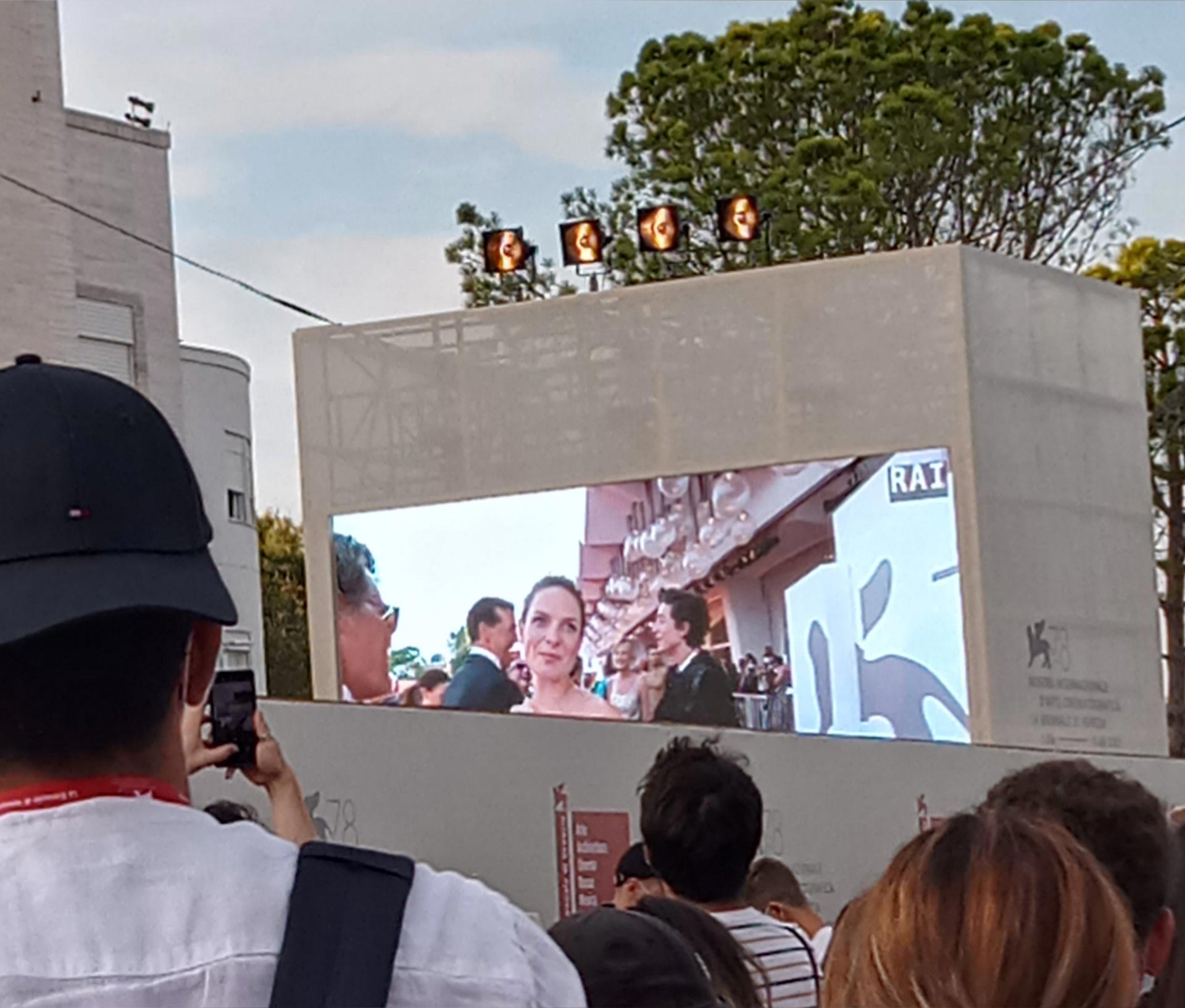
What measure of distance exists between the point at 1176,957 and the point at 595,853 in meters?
6.32

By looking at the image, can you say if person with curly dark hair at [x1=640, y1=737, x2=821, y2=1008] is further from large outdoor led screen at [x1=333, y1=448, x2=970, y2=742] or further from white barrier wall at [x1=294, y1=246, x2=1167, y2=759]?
white barrier wall at [x1=294, y1=246, x2=1167, y2=759]

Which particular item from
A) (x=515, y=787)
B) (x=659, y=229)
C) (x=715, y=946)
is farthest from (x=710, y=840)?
(x=659, y=229)

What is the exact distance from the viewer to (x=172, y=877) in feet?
5.74

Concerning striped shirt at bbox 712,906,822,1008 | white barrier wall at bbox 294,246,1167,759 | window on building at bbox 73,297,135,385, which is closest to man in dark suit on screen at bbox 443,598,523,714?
white barrier wall at bbox 294,246,1167,759

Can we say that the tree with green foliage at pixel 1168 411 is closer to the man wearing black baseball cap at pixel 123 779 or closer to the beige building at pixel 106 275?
the beige building at pixel 106 275

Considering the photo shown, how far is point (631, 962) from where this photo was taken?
108 inches

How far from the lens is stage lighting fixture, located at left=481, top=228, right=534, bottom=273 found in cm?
2622

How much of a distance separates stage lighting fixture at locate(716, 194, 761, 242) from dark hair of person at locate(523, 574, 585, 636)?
145 inches

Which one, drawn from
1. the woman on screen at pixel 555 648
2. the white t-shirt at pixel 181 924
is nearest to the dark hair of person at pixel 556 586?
the woman on screen at pixel 555 648

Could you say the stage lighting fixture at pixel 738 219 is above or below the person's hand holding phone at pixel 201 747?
above

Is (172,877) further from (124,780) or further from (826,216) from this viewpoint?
(826,216)

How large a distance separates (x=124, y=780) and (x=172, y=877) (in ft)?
0.28

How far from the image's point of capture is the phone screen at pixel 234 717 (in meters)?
4.20

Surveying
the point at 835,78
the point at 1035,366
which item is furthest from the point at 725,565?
the point at 835,78
